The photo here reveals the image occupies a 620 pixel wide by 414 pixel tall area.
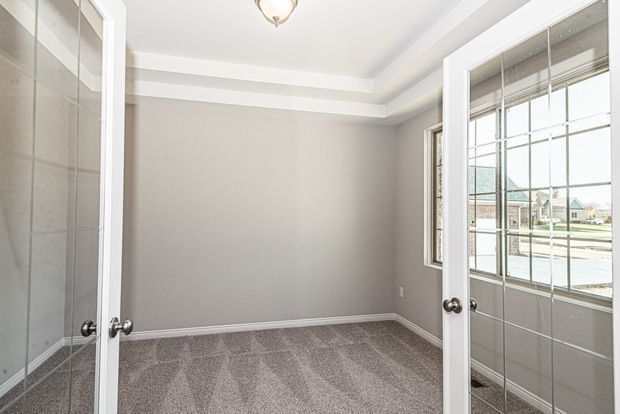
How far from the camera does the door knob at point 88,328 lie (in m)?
1.04

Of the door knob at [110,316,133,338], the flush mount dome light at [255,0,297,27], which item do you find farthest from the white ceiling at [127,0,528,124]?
the door knob at [110,316,133,338]

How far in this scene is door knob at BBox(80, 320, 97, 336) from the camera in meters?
1.04

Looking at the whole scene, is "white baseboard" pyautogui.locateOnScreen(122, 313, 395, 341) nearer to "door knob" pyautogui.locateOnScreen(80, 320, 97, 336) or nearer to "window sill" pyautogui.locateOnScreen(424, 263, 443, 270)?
"window sill" pyautogui.locateOnScreen(424, 263, 443, 270)

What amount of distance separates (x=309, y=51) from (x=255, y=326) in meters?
2.75

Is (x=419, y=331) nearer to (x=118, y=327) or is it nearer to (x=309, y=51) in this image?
(x=309, y=51)

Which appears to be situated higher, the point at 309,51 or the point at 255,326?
the point at 309,51

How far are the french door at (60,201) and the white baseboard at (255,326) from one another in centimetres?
235

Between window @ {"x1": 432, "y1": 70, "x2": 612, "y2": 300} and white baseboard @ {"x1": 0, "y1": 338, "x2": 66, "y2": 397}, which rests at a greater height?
window @ {"x1": 432, "y1": 70, "x2": 612, "y2": 300}

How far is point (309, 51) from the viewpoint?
110 inches

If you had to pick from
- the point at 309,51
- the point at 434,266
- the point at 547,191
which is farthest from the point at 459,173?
the point at 434,266

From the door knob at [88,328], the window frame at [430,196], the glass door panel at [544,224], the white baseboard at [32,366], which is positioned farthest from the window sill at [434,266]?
the white baseboard at [32,366]

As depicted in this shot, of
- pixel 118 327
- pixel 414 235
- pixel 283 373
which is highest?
pixel 414 235

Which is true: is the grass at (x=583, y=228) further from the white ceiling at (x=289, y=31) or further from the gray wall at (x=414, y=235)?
the gray wall at (x=414, y=235)

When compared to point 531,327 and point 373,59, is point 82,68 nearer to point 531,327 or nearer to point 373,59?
point 531,327
